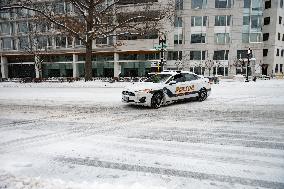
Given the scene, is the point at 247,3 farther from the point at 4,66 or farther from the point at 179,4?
the point at 4,66

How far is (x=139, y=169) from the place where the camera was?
182 inches

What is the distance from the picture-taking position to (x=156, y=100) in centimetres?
1091

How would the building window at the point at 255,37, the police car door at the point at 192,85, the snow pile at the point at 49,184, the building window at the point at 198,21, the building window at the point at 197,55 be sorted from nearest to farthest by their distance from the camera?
the snow pile at the point at 49,184
the police car door at the point at 192,85
the building window at the point at 255,37
the building window at the point at 198,21
the building window at the point at 197,55

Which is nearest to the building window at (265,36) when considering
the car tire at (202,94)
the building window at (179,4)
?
the building window at (179,4)

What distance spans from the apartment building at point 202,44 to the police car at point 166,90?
3088 cm

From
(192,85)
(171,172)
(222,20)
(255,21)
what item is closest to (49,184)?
(171,172)

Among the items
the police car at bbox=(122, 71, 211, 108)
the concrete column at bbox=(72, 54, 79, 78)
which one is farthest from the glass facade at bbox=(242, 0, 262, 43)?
the police car at bbox=(122, 71, 211, 108)

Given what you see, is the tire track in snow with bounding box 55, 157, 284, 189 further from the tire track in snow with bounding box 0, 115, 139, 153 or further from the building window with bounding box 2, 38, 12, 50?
the building window with bounding box 2, 38, 12, 50

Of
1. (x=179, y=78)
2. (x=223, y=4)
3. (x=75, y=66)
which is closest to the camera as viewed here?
(x=179, y=78)

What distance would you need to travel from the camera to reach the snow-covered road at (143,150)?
4.18 meters

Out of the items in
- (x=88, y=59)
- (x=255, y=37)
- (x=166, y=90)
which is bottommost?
(x=166, y=90)

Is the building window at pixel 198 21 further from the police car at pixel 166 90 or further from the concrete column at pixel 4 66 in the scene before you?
the concrete column at pixel 4 66

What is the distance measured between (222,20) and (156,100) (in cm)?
3936

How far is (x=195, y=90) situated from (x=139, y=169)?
27.5 feet
